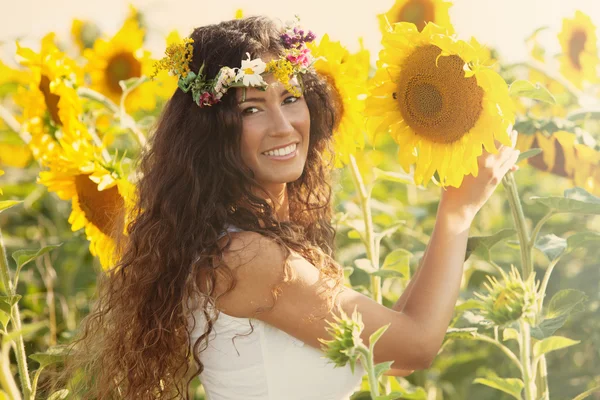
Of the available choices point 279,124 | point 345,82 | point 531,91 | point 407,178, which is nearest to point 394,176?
point 407,178

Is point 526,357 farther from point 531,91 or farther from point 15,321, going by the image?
point 15,321

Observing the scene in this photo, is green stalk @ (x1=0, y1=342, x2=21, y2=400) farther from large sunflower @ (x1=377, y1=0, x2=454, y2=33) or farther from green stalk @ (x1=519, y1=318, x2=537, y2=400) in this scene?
large sunflower @ (x1=377, y1=0, x2=454, y2=33)

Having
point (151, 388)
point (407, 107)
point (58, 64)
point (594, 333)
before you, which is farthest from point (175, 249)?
point (594, 333)

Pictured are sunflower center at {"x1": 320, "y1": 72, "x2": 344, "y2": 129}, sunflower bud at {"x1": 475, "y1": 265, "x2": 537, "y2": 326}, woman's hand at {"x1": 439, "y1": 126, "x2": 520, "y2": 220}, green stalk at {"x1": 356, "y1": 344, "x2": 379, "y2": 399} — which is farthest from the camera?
sunflower center at {"x1": 320, "y1": 72, "x2": 344, "y2": 129}

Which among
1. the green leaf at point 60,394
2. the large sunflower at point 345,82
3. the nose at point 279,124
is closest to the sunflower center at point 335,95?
the large sunflower at point 345,82

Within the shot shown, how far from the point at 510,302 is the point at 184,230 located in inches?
31.1

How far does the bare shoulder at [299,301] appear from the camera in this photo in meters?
1.75

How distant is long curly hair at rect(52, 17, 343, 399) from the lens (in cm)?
187

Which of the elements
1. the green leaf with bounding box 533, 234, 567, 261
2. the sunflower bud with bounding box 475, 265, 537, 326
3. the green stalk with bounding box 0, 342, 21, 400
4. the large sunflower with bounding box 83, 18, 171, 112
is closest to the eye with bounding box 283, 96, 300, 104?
the green leaf with bounding box 533, 234, 567, 261

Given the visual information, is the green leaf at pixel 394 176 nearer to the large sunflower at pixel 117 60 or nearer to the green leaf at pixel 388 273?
the green leaf at pixel 388 273

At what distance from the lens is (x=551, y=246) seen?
1.88 meters

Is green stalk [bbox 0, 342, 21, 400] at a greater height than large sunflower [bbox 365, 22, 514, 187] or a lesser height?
lesser

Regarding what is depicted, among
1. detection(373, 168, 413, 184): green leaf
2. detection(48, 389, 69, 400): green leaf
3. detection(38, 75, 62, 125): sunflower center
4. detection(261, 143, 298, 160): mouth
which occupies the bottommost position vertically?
detection(48, 389, 69, 400): green leaf

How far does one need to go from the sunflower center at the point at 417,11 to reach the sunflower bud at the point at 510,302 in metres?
0.93
